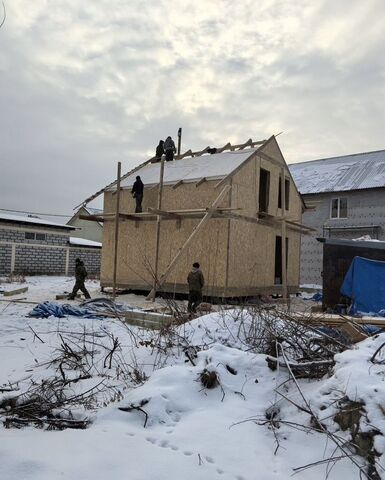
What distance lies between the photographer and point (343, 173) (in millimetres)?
30203

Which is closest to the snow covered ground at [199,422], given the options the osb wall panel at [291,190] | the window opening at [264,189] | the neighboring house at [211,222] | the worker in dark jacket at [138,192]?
the neighboring house at [211,222]

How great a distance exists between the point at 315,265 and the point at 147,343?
2463cm

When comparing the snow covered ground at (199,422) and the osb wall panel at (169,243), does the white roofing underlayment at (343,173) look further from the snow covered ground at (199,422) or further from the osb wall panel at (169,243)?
the snow covered ground at (199,422)

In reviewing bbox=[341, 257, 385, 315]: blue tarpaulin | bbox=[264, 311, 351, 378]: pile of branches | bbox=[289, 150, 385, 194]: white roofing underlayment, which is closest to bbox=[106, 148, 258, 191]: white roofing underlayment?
bbox=[341, 257, 385, 315]: blue tarpaulin

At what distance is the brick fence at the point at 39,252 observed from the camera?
24.9 m

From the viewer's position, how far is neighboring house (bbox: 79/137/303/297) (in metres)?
14.9

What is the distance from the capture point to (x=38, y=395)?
4434 mm

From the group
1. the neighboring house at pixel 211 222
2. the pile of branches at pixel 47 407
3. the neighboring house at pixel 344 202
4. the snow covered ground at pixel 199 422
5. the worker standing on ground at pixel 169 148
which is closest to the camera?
the snow covered ground at pixel 199 422

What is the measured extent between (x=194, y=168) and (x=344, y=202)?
15.0m

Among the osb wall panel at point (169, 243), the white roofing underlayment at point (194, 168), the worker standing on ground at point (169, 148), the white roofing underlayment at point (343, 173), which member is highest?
the white roofing underlayment at point (343, 173)

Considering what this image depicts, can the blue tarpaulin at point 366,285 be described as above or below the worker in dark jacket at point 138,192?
below

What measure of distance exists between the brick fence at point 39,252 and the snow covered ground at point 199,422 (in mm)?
20789

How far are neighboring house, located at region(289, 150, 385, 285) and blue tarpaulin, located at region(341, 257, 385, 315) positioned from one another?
47.4 feet

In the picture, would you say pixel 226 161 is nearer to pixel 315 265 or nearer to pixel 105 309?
pixel 105 309
